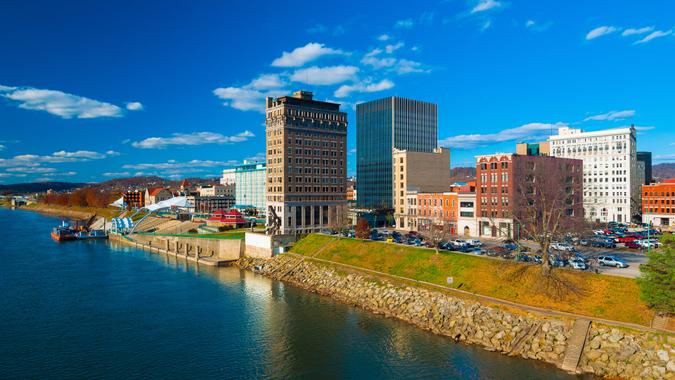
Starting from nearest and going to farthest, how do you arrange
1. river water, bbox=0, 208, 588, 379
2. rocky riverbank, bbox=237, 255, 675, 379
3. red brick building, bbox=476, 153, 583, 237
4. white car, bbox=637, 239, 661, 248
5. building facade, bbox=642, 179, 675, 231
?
1. rocky riverbank, bbox=237, 255, 675, 379
2. river water, bbox=0, 208, 588, 379
3. white car, bbox=637, 239, 661, 248
4. red brick building, bbox=476, 153, 583, 237
5. building facade, bbox=642, 179, 675, 231

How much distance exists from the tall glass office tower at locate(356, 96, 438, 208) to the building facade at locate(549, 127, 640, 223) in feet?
173

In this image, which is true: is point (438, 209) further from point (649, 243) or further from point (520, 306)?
point (520, 306)

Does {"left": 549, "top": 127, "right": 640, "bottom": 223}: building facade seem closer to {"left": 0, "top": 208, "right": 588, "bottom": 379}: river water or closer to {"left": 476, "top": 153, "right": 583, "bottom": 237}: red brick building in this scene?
{"left": 476, "top": 153, "right": 583, "bottom": 237}: red brick building

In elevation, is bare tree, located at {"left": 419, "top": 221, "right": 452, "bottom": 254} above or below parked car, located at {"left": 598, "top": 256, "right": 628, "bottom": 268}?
above

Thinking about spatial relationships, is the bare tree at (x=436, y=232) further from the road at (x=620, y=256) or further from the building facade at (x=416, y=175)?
the building facade at (x=416, y=175)

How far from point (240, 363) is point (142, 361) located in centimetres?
1028

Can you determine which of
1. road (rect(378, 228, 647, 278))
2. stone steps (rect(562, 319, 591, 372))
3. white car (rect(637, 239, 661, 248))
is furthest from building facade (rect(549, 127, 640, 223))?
stone steps (rect(562, 319, 591, 372))

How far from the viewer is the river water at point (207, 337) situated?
44.5m

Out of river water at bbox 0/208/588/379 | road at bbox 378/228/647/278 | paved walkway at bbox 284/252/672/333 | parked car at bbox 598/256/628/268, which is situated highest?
parked car at bbox 598/256/628/268

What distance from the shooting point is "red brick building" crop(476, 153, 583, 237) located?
100188mm

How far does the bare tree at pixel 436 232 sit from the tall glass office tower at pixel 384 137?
48.7 m

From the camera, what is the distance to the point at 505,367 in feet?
144

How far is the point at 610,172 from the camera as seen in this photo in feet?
481

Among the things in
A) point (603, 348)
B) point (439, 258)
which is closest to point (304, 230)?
point (439, 258)
